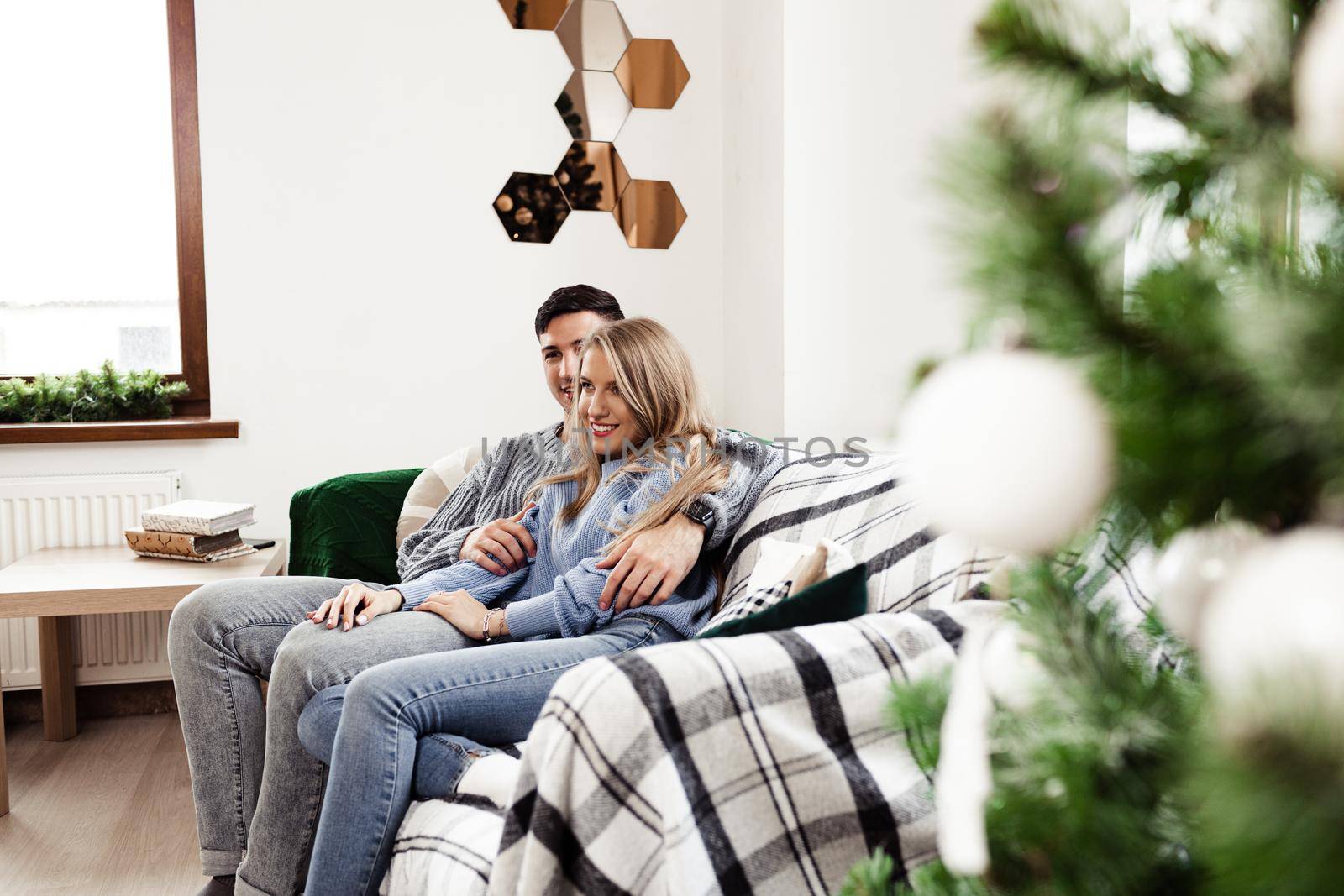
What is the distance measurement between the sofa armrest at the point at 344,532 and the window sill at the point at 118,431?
72cm

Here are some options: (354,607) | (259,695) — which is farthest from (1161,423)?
(259,695)

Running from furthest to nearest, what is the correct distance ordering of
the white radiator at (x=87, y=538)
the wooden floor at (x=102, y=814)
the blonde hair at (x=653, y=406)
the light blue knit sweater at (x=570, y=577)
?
the white radiator at (x=87, y=538), the wooden floor at (x=102, y=814), the blonde hair at (x=653, y=406), the light blue knit sweater at (x=570, y=577)

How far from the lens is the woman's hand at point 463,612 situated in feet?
5.33

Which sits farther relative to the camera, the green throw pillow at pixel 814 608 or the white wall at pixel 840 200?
the white wall at pixel 840 200

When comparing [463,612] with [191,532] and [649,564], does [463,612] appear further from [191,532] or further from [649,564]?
[191,532]

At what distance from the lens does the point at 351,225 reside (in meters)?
2.86

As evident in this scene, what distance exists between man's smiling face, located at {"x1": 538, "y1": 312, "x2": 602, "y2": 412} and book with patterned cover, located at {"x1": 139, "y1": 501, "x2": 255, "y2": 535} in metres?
0.95

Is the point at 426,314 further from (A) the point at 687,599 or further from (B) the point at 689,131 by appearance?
(A) the point at 687,599

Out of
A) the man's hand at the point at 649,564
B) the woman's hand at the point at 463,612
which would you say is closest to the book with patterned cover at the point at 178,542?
the woman's hand at the point at 463,612

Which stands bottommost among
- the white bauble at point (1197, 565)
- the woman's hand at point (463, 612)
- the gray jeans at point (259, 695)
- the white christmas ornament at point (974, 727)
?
the gray jeans at point (259, 695)

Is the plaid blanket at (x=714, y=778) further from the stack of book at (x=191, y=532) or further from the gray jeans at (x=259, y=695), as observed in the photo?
the stack of book at (x=191, y=532)

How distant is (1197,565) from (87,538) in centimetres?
297

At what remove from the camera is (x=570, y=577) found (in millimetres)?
1581

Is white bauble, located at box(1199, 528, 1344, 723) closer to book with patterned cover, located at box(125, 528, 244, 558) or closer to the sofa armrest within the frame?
the sofa armrest
